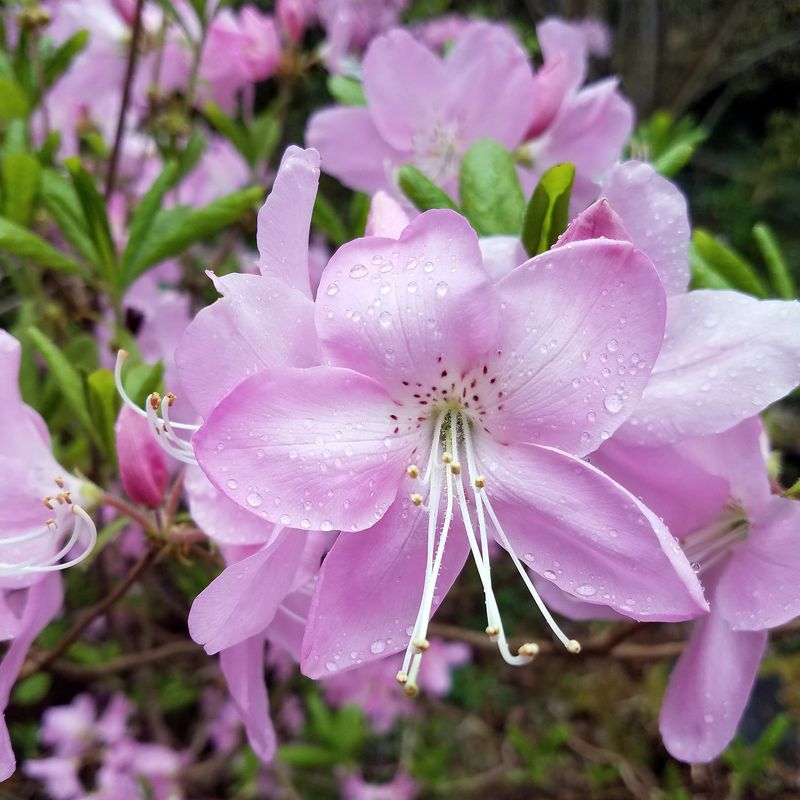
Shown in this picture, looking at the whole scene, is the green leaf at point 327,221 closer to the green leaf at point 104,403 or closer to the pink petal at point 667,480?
the green leaf at point 104,403

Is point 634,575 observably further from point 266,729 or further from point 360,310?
point 266,729

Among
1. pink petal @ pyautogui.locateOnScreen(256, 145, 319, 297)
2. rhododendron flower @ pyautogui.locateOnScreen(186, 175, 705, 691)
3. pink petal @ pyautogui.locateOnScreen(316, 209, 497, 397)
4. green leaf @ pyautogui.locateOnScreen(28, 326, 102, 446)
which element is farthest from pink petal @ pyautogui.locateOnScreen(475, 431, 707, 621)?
green leaf @ pyautogui.locateOnScreen(28, 326, 102, 446)

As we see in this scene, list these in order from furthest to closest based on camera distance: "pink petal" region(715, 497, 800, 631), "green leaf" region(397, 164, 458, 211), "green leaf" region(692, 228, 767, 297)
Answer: "green leaf" region(692, 228, 767, 297), "green leaf" region(397, 164, 458, 211), "pink petal" region(715, 497, 800, 631)

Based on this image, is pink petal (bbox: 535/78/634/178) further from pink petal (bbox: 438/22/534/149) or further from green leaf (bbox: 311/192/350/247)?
green leaf (bbox: 311/192/350/247)

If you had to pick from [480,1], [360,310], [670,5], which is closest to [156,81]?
[360,310]

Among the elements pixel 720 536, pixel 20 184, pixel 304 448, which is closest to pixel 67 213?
pixel 20 184

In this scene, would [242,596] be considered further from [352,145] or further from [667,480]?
[352,145]
